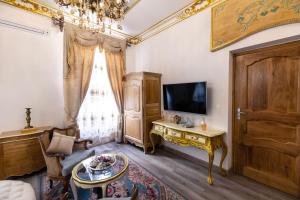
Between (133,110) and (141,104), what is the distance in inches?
13.9

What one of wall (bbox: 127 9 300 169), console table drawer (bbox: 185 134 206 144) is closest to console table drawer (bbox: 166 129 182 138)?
console table drawer (bbox: 185 134 206 144)

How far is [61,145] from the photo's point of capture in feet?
7.30

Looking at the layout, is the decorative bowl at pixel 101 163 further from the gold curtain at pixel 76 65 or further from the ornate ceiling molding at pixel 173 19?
the ornate ceiling molding at pixel 173 19

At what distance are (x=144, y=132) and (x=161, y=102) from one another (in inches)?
33.3

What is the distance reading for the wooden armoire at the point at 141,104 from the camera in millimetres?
3227

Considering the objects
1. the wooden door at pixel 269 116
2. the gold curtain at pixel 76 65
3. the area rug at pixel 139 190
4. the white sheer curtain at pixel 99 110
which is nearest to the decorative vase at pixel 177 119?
the wooden door at pixel 269 116

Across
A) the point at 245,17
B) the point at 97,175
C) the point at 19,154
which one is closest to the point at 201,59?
the point at 245,17

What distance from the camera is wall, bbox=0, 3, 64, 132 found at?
8.21 ft

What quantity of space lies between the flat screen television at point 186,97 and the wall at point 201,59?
0.54 ft

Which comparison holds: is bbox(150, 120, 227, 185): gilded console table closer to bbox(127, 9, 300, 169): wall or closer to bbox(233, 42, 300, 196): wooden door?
bbox(127, 9, 300, 169): wall

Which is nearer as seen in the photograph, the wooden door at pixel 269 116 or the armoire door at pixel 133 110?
the wooden door at pixel 269 116

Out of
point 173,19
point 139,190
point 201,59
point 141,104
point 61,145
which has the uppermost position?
point 173,19

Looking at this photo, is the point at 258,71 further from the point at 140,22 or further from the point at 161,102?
the point at 140,22

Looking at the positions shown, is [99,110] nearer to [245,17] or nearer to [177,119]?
[177,119]
